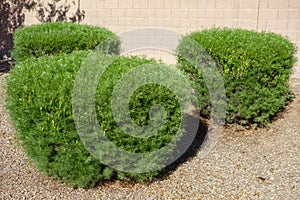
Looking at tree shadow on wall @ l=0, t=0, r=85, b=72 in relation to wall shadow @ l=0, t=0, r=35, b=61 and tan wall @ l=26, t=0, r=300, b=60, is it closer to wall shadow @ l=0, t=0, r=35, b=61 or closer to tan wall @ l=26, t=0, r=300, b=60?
wall shadow @ l=0, t=0, r=35, b=61

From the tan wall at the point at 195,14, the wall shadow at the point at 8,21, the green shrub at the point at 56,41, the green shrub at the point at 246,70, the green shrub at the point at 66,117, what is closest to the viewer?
the green shrub at the point at 66,117

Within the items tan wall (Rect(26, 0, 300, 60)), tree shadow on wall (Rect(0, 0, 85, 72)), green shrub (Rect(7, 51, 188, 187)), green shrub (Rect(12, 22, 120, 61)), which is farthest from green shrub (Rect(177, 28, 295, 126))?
tree shadow on wall (Rect(0, 0, 85, 72))

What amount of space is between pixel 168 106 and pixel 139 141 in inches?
18.2

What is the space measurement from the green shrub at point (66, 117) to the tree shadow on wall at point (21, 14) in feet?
20.0

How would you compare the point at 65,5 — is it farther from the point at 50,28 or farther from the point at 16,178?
the point at 16,178

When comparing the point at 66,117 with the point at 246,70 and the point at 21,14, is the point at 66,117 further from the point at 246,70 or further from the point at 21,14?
the point at 21,14

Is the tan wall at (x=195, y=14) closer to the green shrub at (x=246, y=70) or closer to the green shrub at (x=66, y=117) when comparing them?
the green shrub at (x=246, y=70)

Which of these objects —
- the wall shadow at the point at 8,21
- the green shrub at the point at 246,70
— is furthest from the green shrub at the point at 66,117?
the wall shadow at the point at 8,21

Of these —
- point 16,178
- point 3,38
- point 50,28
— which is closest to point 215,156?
point 16,178

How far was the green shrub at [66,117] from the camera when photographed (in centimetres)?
308

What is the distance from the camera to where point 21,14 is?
400 inches

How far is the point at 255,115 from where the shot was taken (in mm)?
4816

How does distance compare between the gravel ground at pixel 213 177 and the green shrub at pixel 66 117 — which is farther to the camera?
the gravel ground at pixel 213 177

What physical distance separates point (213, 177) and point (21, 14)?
8743mm
